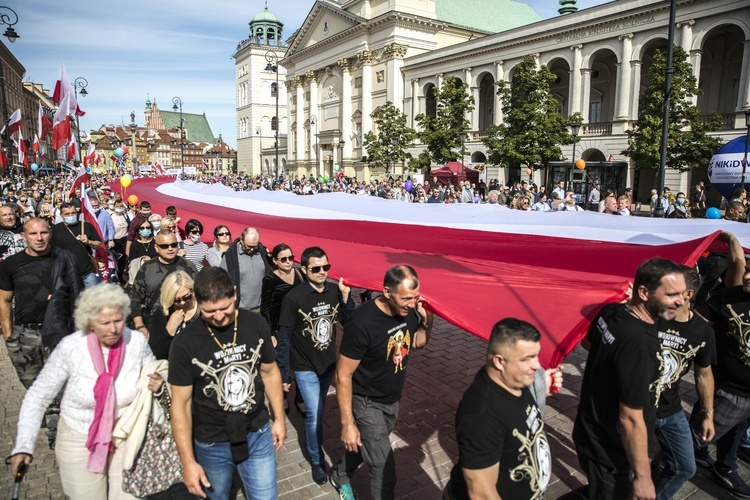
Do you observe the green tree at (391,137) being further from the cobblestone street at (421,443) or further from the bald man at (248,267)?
the bald man at (248,267)

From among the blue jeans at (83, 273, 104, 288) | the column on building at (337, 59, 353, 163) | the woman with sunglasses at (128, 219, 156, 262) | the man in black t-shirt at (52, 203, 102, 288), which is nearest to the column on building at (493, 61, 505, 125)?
the column on building at (337, 59, 353, 163)

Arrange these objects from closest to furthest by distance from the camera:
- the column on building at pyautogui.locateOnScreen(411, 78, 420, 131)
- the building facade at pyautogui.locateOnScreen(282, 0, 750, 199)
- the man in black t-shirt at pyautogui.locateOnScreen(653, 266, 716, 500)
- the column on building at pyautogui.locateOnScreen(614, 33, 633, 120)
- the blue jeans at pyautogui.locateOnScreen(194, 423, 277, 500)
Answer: the blue jeans at pyautogui.locateOnScreen(194, 423, 277, 500) < the man in black t-shirt at pyautogui.locateOnScreen(653, 266, 716, 500) < the building facade at pyautogui.locateOnScreen(282, 0, 750, 199) < the column on building at pyautogui.locateOnScreen(614, 33, 633, 120) < the column on building at pyautogui.locateOnScreen(411, 78, 420, 131)

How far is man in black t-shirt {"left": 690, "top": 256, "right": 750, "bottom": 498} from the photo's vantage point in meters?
4.20

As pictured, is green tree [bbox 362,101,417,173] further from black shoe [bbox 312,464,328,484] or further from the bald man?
black shoe [bbox 312,464,328,484]

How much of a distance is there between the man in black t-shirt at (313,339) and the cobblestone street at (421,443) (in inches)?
16.7

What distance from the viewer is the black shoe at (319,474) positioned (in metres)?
4.63

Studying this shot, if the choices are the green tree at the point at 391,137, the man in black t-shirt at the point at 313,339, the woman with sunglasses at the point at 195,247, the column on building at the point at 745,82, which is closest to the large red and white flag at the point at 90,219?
the woman with sunglasses at the point at 195,247

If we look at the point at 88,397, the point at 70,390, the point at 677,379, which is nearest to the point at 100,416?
the point at 88,397

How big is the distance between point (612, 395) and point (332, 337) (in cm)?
249

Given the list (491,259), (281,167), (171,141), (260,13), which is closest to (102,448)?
(491,259)

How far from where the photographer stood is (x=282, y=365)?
5125 mm

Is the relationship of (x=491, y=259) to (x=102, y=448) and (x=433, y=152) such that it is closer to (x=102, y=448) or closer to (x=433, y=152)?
(x=102, y=448)

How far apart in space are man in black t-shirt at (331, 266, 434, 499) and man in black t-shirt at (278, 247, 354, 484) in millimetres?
736

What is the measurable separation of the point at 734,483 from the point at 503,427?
10.7 feet
